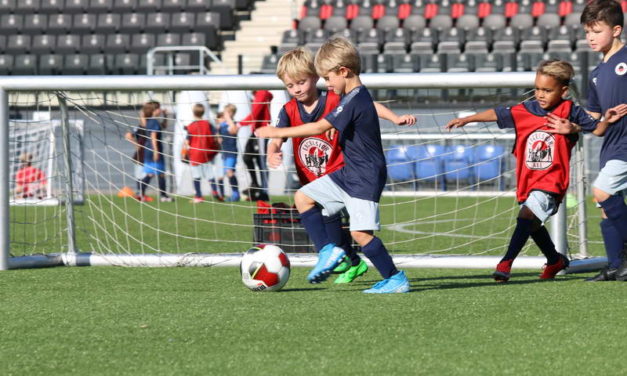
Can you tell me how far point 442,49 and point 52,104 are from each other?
13.4 metres

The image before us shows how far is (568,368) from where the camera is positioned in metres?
3.18

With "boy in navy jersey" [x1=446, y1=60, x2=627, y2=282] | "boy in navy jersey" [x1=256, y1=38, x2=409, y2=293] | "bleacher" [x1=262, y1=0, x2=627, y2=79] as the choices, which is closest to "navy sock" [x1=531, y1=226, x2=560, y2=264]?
"boy in navy jersey" [x1=446, y1=60, x2=627, y2=282]

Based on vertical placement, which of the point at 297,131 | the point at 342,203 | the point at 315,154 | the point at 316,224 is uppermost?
the point at 297,131

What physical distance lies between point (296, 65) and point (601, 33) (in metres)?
1.64

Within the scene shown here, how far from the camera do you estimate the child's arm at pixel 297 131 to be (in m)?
4.77

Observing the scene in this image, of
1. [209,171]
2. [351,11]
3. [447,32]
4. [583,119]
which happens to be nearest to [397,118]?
[583,119]

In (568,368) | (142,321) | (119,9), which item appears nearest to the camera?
(568,368)

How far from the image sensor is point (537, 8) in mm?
21969

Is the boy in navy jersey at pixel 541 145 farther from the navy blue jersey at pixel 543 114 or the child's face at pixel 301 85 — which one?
the child's face at pixel 301 85

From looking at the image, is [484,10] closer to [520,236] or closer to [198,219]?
[198,219]

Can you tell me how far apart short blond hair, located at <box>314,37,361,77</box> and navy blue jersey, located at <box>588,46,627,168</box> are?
1468 millimetres

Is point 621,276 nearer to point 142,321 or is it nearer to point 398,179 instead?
point 142,321

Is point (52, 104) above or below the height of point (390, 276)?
above

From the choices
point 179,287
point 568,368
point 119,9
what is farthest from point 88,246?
point 119,9
